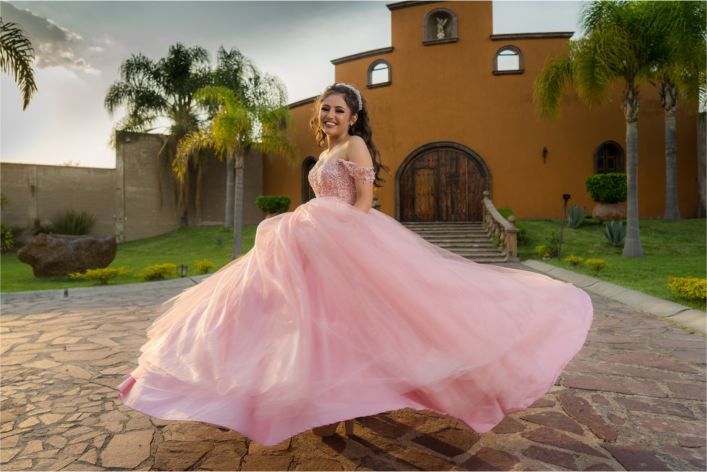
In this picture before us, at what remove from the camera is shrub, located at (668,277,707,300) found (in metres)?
6.02

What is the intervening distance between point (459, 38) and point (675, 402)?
56.0ft

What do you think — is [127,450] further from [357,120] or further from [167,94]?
[167,94]

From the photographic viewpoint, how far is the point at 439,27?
18281 mm

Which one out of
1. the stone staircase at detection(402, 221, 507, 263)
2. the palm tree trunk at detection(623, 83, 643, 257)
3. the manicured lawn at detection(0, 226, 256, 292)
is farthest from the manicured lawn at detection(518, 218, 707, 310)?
the manicured lawn at detection(0, 226, 256, 292)

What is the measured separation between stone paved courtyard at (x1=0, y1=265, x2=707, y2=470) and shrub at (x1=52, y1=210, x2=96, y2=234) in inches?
680

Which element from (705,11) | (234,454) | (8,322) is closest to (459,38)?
(705,11)

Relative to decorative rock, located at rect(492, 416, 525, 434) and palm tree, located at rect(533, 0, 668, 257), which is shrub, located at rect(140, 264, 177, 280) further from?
palm tree, located at rect(533, 0, 668, 257)

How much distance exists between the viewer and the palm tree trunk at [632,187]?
38.9ft

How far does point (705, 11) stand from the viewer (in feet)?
36.0

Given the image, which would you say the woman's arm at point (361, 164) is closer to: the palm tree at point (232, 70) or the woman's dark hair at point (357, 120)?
the woman's dark hair at point (357, 120)

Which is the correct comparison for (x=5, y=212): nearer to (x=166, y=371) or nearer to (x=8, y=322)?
(x=8, y=322)

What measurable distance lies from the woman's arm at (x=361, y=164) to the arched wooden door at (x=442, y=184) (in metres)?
14.8

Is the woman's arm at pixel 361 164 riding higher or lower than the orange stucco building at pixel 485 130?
lower

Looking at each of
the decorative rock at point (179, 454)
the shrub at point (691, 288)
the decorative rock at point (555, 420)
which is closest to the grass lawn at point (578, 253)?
the shrub at point (691, 288)
